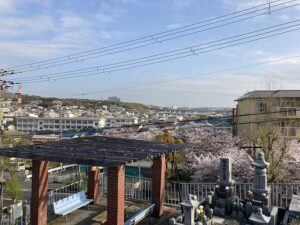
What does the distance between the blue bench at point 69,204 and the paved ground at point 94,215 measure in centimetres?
32

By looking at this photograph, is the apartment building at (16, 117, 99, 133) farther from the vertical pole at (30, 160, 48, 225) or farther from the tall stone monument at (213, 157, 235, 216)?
the vertical pole at (30, 160, 48, 225)

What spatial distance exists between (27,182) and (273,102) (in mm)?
27092

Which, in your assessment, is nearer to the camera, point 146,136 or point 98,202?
point 98,202

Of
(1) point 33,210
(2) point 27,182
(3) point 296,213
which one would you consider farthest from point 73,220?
(2) point 27,182

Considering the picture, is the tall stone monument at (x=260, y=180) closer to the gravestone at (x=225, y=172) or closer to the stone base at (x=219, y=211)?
the gravestone at (x=225, y=172)

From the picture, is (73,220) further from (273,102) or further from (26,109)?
(26,109)

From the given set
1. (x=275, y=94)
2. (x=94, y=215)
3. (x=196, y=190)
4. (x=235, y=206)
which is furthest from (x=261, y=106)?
(x=94, y=215)

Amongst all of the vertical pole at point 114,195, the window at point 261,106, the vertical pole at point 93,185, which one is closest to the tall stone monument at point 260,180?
the vertical pole at point 114,195

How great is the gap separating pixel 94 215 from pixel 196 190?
5.25 metres

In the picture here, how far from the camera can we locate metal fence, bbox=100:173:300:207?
14.5m

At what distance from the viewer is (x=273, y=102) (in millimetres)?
36094

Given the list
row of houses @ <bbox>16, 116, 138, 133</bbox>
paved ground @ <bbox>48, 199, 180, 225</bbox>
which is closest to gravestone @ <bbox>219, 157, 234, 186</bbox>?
paved ground @ <bbox>48, 199, 180, 225</bbox>

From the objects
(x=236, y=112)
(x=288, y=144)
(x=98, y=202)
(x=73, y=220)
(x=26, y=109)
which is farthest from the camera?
(x=26, y=109)

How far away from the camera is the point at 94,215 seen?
12.9m
